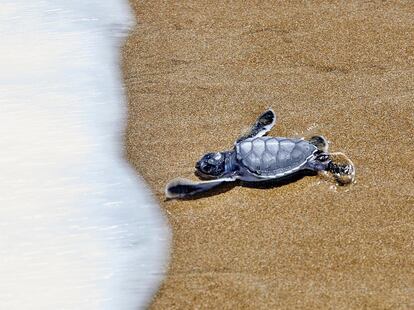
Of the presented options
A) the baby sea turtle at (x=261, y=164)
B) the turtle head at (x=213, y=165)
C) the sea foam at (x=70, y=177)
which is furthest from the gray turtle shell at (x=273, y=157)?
the sea foam at (x=70, y=177)

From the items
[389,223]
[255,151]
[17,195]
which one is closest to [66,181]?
[17,195]

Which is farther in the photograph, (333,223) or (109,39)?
(109,39)

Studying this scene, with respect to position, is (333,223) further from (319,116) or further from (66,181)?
(66,181)

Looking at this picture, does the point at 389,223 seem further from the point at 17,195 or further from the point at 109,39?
the point at 109,39

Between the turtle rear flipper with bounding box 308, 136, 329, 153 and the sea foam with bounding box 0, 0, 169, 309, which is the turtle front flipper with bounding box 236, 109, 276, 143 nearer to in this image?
the turtle rear flipper with bounding box 308, 136, 329, 153

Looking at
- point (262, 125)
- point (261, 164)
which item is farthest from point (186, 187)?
point (262, 125)

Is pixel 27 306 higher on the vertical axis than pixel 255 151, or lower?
lower

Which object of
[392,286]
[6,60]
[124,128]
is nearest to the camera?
[392,286]

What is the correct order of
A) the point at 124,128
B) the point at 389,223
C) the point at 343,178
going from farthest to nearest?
1. the point at 124,128
2. the point at 343,178
3. the point at 389,223
